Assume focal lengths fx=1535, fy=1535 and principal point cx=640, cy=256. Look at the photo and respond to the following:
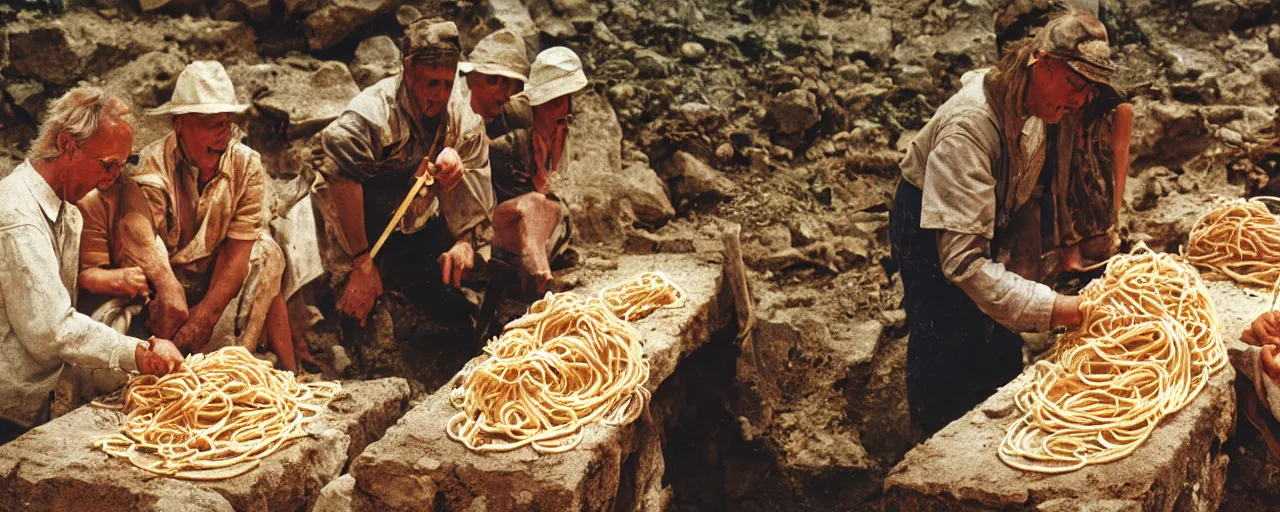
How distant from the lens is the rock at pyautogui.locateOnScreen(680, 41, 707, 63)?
10109 millimetres

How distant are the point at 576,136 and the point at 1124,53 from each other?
11.6 ft

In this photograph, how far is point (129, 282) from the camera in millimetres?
7133

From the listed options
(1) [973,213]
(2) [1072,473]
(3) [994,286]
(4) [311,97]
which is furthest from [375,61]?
(2) [1072,473]

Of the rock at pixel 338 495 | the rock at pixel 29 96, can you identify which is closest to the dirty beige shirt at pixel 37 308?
the rock at pixel 338 495

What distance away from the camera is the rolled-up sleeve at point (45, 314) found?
6578mm

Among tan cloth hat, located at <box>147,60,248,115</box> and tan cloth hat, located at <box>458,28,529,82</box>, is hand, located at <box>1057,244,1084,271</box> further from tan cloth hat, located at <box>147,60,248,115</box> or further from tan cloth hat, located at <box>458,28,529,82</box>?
tan cloth hat, located at <box>147,60,248,115</box>

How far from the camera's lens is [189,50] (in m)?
9.09

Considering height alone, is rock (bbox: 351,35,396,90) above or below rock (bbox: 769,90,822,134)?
above

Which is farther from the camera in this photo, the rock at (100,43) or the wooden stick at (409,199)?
the rock at (100,43)

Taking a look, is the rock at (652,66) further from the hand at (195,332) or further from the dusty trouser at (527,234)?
the hand at (195,332)

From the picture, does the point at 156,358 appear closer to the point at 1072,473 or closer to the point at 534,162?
the point at 534,162

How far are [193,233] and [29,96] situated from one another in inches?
64.4

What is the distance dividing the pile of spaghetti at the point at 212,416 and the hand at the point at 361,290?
1.23 meters

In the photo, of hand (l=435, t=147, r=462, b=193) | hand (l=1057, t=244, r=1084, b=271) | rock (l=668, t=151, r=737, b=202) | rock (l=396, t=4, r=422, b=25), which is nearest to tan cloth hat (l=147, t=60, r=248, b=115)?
hand (l=435, t=147, r=462, b=193)
